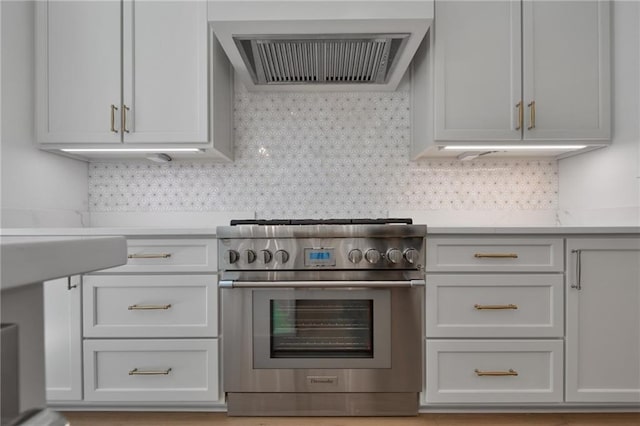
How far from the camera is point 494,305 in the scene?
66.9 inches

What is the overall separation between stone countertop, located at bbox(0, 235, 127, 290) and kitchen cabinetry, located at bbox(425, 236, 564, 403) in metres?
1.45

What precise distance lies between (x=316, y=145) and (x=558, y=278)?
4.73ft

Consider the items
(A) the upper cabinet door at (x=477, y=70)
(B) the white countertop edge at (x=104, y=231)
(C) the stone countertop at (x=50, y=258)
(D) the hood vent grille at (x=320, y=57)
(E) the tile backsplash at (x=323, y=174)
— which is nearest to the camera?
(C) the stone countertop at (x=50, y=258)

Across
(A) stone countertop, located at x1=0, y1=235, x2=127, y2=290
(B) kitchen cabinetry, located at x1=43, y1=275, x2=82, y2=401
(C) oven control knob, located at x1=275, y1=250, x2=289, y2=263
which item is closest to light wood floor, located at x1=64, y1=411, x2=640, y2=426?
(B) kitchen cabinetry, located at x1=43, y1=275, x2=82, y2=401

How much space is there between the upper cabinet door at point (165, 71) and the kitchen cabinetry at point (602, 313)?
6.16 feet

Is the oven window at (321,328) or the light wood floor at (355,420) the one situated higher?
the oven window at (321,328)

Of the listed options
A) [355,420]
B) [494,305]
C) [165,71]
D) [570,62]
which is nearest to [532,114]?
[570,62]

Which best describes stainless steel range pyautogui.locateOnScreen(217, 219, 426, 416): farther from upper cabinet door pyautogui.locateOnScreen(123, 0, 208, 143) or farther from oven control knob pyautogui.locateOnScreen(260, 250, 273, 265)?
upper cabinet door pyautogui.locateOnScreen(123, 0, 208, 143)

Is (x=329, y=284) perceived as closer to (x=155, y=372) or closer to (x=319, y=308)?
(x=319, y=308)

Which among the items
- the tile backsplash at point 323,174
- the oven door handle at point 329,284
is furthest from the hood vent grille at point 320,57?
the oven door handle at point 329,284

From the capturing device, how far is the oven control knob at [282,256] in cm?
169

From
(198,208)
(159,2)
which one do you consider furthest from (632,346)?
(159,2)

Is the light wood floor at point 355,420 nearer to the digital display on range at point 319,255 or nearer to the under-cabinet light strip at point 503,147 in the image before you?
the digital display on range at point 319,255

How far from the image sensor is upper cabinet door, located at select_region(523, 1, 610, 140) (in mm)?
1916
